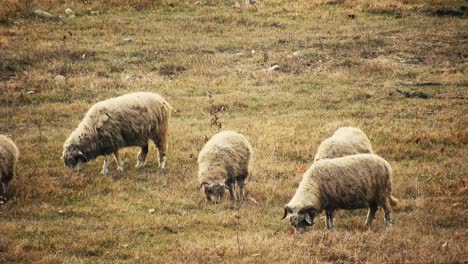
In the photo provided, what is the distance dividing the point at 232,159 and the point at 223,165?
0.28 meters

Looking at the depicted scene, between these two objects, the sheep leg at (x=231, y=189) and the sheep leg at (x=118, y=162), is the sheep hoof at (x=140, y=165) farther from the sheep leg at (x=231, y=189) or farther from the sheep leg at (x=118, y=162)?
the sheep leg at (x=231, y=189)

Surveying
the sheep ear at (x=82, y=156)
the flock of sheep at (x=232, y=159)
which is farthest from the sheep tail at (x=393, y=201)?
the sheep ear at (x=82, y=156)

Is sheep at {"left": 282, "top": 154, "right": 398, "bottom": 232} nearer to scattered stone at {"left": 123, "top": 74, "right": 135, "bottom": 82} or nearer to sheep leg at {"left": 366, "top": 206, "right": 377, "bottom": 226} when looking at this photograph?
sheep leg at {"left": 366, "top": 206, "right": 377, "bottom": 226}

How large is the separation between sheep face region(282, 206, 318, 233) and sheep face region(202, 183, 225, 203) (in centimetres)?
223

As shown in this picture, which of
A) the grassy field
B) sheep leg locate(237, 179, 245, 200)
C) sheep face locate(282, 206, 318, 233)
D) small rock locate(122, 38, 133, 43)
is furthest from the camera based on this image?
small rock locate(122, 38, 133, 43)

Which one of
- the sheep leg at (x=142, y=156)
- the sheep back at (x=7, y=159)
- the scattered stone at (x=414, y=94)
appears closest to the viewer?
the sheep back at (x=7, y=159)

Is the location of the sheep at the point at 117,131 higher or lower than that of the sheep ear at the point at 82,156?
higher

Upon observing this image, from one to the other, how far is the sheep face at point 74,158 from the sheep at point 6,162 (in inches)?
63.4

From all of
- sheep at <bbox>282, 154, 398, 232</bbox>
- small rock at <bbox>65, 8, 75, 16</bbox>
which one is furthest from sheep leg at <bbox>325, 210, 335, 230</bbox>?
small rock at <bbox>65, 8, 75, 16</bbox>

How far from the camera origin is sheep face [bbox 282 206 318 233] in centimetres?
1196

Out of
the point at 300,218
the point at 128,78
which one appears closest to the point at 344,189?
the point at 300,218

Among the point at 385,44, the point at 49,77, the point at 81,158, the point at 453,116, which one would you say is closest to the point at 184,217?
the point at 81,158

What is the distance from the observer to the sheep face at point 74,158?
52.1 ft

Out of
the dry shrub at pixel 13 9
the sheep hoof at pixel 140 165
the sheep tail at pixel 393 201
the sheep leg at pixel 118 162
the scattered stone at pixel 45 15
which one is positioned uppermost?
the dry shrub at pixel 13 9
